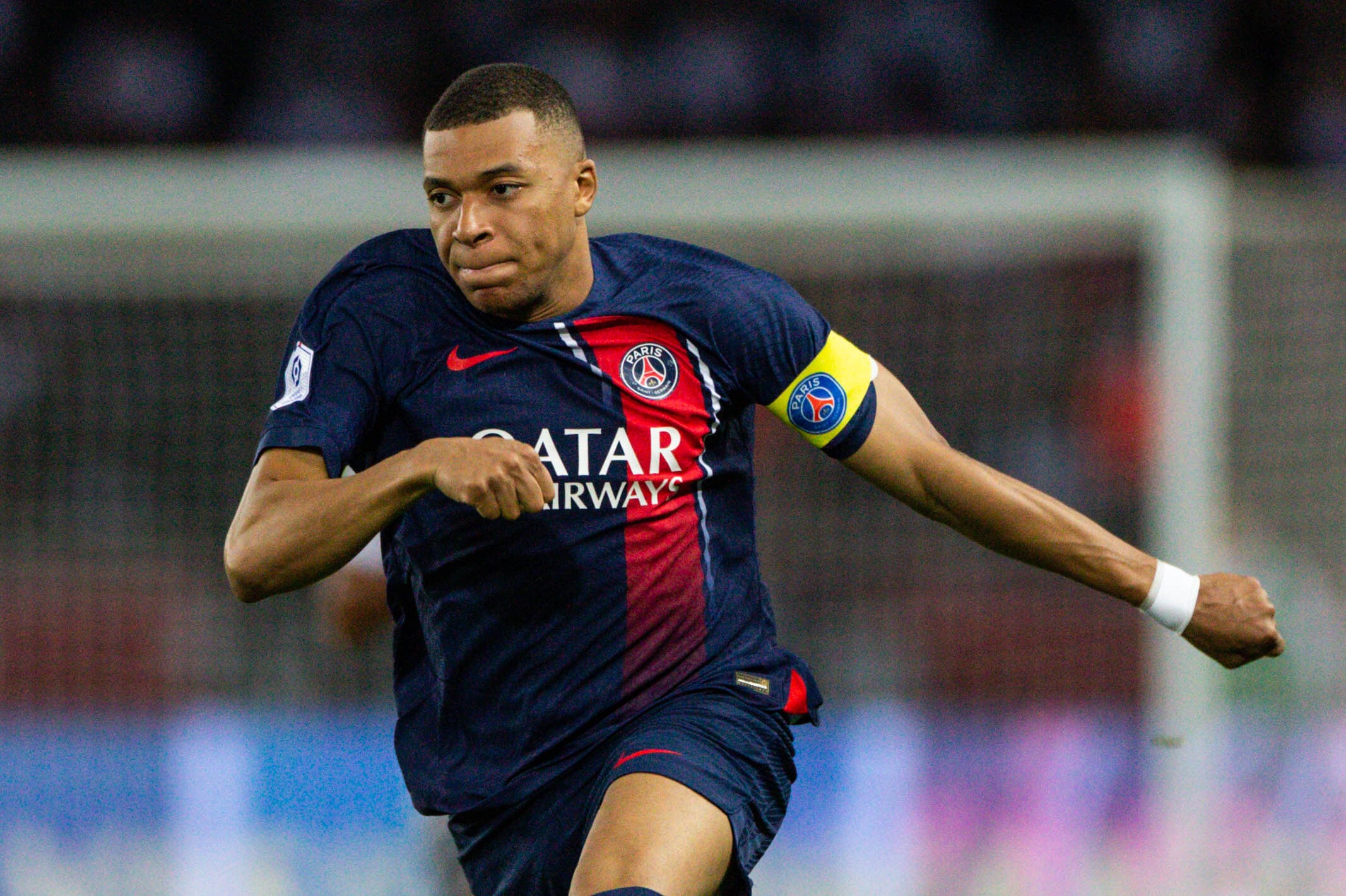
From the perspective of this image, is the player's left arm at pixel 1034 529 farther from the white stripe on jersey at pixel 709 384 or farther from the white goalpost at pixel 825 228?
the white goalpost at pixel 825 228

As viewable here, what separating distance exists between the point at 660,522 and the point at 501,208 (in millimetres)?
678

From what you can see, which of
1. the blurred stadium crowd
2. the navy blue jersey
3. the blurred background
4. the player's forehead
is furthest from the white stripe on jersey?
the blurred stadium crowd

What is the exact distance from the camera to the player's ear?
350 centimetres

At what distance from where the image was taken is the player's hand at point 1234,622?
349 centimetres

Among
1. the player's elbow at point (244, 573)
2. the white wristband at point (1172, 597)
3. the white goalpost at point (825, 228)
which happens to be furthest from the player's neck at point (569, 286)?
the white goalpost at point (825, 228)

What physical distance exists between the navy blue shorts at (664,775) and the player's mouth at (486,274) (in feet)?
2.84

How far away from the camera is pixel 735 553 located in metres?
3.59

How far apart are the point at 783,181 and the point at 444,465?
5.11 meters

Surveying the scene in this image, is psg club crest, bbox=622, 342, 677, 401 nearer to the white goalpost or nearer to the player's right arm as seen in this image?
the player's right arm

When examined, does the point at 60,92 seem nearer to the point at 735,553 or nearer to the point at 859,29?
the point at 859,29

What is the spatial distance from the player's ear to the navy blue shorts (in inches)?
38.5

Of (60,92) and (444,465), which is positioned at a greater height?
(60,92)

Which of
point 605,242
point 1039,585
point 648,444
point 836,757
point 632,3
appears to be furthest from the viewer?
point 632,3

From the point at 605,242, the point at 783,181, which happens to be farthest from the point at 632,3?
the point at 605,242
